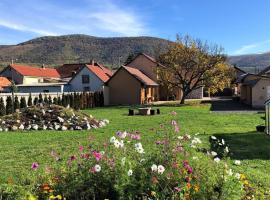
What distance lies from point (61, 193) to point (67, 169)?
0.65 metres

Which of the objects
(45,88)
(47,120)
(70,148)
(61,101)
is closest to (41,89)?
(45,88)

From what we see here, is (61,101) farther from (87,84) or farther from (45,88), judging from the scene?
(45,88)

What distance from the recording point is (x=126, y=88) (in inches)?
1863

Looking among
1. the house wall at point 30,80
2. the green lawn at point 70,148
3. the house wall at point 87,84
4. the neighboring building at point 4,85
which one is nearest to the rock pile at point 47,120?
the green lawn at point 70,148

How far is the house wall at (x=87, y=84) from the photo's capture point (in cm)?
5206

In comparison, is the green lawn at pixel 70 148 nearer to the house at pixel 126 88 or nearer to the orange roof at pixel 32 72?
the house at pixel 126 88

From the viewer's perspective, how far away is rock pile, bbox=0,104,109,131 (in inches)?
762

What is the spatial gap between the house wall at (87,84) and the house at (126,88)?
3.29m

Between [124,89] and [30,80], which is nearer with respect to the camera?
[124,89]

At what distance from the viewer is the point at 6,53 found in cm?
17138

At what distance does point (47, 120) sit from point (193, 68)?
25.9 metres

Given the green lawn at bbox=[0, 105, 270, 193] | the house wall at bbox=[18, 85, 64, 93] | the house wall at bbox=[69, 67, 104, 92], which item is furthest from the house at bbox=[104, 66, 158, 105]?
the green lawn at bbox=[0, 105, 270, 193]

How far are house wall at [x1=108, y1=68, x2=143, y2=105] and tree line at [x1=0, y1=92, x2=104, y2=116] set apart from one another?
248cm

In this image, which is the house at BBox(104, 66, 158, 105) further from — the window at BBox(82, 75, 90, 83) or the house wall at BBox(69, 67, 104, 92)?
the window at BBox(82, 75, 90, 83)
